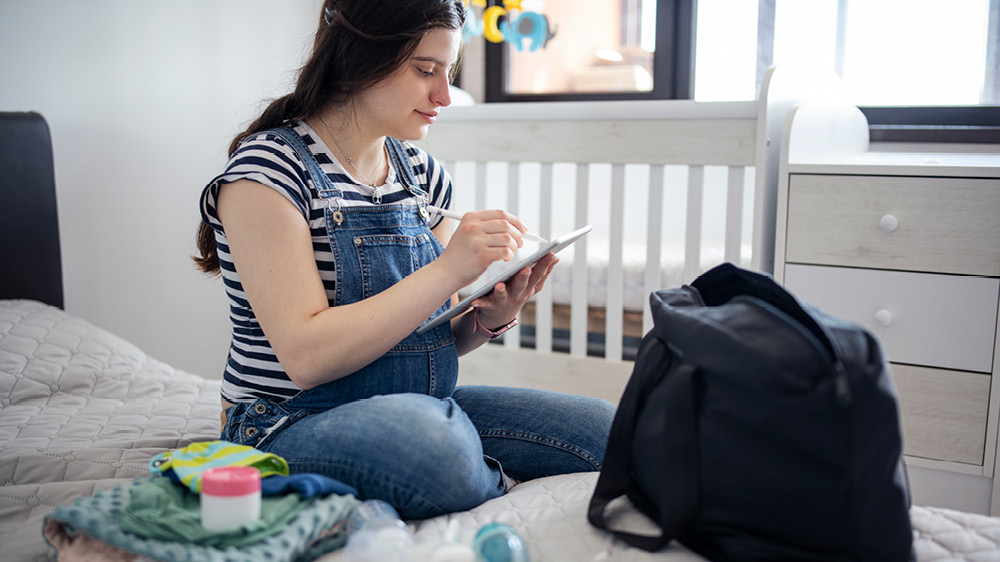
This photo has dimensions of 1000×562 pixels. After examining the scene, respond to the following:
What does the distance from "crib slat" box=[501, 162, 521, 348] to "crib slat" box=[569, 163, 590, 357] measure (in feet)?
0.51

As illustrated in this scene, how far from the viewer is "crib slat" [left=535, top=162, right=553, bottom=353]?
6.45ft

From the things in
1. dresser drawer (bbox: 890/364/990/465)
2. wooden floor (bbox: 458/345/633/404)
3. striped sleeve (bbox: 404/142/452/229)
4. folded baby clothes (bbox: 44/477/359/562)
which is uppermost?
striped sleeve (bbox: 404/142/452/229)

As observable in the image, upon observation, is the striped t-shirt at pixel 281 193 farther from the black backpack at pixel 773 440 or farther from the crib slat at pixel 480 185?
the crib slat at pixel 480 185

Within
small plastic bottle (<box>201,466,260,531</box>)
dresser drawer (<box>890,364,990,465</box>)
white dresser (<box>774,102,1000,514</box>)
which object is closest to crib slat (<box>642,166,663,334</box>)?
white dresser (<box>774,102,1000,514</box>)

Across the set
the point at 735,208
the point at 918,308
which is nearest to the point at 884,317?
the point at 918,308

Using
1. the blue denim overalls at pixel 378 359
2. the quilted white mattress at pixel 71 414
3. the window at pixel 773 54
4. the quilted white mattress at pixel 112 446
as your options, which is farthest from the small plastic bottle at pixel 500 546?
the window at pixel 773 54

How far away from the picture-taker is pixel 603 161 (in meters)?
1.88

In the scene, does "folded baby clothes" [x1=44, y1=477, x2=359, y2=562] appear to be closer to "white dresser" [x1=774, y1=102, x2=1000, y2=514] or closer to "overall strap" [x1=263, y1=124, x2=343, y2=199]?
"overall strap" [x1=263, y1=124, x2=343, y2=199]

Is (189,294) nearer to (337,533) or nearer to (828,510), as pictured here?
(337,533)

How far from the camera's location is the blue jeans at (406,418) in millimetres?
860

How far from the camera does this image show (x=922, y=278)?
1.46 meters

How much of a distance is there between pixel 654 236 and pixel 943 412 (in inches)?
27.8

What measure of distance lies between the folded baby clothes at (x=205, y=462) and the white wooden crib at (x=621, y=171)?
1168 mm

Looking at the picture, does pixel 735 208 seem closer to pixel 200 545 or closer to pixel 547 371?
pixel 547 371
